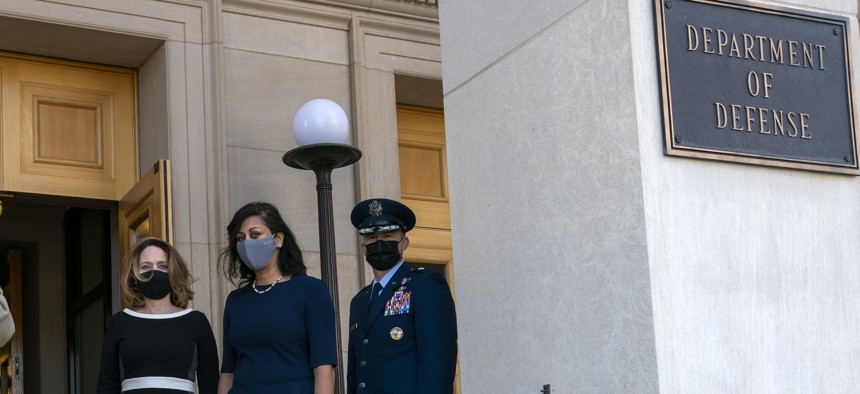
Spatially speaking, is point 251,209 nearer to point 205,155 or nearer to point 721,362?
point 721,362

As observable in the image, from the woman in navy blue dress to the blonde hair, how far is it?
0.78 ft

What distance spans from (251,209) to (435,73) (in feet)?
17.0

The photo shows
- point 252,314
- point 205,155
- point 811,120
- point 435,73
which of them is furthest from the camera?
Result: point 435,73

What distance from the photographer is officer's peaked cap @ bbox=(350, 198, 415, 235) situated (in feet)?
23.5

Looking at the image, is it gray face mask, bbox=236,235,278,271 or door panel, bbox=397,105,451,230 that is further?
door panel, bbox=397,105,451,230

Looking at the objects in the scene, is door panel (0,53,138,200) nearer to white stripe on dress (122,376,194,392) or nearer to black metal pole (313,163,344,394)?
black metal pole (313,163,344,394)

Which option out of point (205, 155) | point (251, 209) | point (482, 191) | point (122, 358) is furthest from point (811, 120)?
point (205, 155)

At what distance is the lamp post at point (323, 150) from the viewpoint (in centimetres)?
884

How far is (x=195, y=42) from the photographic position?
10703 millimetres

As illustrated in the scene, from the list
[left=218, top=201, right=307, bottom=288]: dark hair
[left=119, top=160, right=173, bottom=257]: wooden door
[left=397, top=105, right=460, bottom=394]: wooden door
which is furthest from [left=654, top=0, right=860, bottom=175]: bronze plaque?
[left=397, top=105, right=460, bottom=394]: wooden door

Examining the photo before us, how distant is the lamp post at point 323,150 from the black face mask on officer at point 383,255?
5.52ft

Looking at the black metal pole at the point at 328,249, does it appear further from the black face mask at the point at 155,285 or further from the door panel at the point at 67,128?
the door panel at the point at 67,128

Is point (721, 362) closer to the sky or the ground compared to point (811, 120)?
closer to the ground

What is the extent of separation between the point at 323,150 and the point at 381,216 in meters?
1.84
